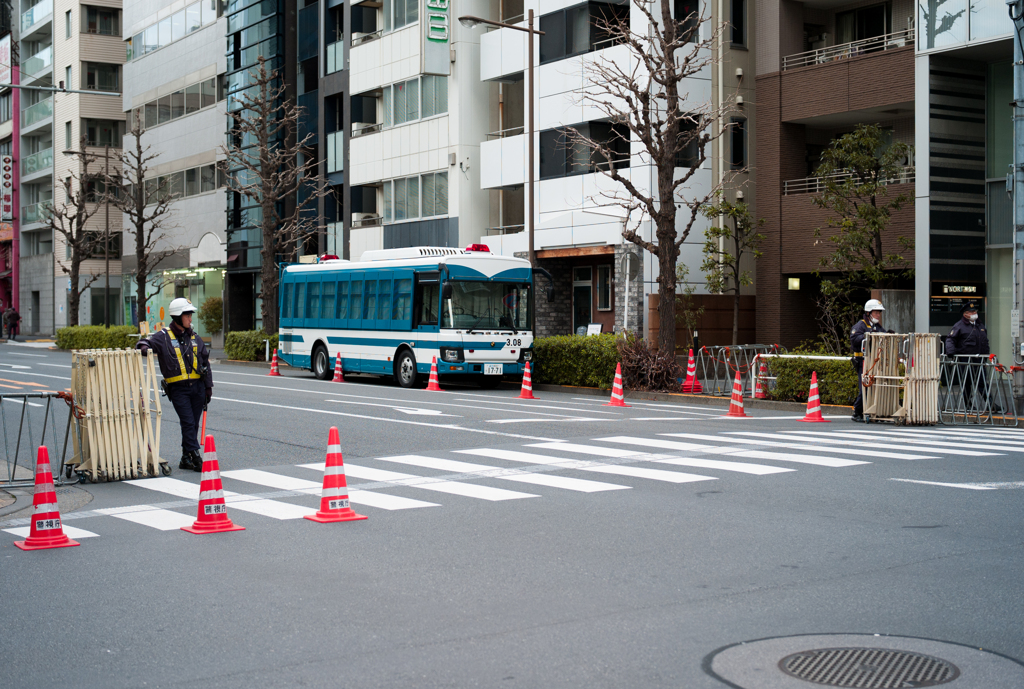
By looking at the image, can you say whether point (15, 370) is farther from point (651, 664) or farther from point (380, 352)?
point (651, 664)

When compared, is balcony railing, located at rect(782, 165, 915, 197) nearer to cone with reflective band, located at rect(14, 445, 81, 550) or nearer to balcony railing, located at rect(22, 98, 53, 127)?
cone with reflective band, located at rect(14, 445, 81, 550)

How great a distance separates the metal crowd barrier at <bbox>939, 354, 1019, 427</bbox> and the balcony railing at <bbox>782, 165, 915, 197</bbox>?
10510 millimetres

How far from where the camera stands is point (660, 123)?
26.3 m

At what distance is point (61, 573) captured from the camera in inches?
311

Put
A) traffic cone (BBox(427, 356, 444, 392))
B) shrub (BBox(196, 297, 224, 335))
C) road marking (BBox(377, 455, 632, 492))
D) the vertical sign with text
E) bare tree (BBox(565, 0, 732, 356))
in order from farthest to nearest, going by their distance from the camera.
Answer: shrub (BBox(196, 297, 224, 335)) < the vertical sign with text < traffic cone (BBox(427, 356, 444, 392)) < bare tree (BBox(565, 0, 732, 356)) < road marking (BBox(377, 455, 632, 492))

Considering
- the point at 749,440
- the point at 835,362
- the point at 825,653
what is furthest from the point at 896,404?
the point at 825,653

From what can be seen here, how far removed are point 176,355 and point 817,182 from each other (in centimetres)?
2191

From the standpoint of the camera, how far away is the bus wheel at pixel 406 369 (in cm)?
2814

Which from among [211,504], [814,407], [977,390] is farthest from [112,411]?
[977,390]

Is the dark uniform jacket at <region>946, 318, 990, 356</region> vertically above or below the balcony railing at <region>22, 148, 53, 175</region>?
below

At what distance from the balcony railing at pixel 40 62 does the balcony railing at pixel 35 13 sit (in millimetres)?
2119

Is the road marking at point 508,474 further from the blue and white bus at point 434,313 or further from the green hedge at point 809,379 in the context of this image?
the blue and white bus at point 434,313

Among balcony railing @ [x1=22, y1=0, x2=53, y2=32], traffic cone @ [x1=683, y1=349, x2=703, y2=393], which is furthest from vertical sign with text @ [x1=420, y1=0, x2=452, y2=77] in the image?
balcony railing @ [x1=22, y1=0, x2=53, y2=32]

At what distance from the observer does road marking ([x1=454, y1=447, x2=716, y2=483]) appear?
1185 cm
